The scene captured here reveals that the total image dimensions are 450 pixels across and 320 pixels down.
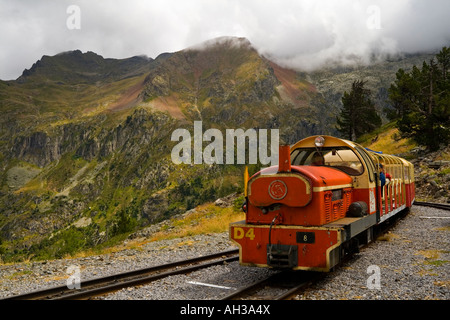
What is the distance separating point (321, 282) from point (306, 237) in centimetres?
138

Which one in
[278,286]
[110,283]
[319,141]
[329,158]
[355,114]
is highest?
[355,114]

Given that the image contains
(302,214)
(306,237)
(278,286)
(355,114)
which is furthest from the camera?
(355,114)

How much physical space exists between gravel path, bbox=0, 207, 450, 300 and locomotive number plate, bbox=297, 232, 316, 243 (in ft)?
3.72

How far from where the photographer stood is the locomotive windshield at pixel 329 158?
11304 millimetres

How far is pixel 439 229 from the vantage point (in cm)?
1666

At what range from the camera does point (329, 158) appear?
1159 centimetres

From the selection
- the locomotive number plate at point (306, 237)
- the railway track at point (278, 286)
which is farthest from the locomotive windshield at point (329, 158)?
the railway track at point (278, 286)

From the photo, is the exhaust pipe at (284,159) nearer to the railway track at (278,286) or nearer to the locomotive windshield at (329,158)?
the locomotive windshield at (329,158)

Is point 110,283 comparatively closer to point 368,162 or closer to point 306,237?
point 306,237

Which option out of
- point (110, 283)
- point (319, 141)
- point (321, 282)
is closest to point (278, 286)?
point (321, 282)

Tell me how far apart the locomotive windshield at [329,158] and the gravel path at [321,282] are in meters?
2.97

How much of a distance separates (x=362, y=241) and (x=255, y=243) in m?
4.65
